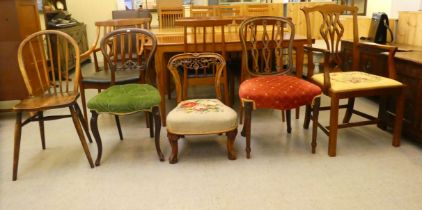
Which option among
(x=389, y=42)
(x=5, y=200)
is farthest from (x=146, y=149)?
(x=389, y=42)

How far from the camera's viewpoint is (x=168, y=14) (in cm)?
459

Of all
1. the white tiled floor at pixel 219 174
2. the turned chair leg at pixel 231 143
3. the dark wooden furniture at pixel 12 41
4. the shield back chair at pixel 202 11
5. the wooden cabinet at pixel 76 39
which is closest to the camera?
the white tiled floor at pixel 219 174

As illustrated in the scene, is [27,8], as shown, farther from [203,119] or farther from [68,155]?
[203,119]

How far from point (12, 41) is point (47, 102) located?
1474mm

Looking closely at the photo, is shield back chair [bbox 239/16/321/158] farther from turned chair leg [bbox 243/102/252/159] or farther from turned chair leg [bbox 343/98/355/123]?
turned chair leg [bbox 343/98/355/123]

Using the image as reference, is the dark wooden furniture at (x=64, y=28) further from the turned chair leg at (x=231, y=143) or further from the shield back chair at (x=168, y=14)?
the turned chair leg at (x=231, y=143)

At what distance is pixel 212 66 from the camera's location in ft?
9.77

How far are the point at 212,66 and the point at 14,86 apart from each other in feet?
6.63

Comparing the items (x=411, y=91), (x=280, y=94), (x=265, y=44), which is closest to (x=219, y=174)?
(x=280, y=94)

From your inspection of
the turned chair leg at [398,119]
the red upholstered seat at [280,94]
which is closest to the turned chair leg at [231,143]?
the red upholstered seat at [280,94]

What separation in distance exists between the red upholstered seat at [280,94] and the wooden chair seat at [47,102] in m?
1.16

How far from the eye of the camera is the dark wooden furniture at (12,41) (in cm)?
320

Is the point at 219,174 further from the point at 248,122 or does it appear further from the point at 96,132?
the point at 96,132

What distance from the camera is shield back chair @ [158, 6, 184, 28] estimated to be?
15.0 ft
